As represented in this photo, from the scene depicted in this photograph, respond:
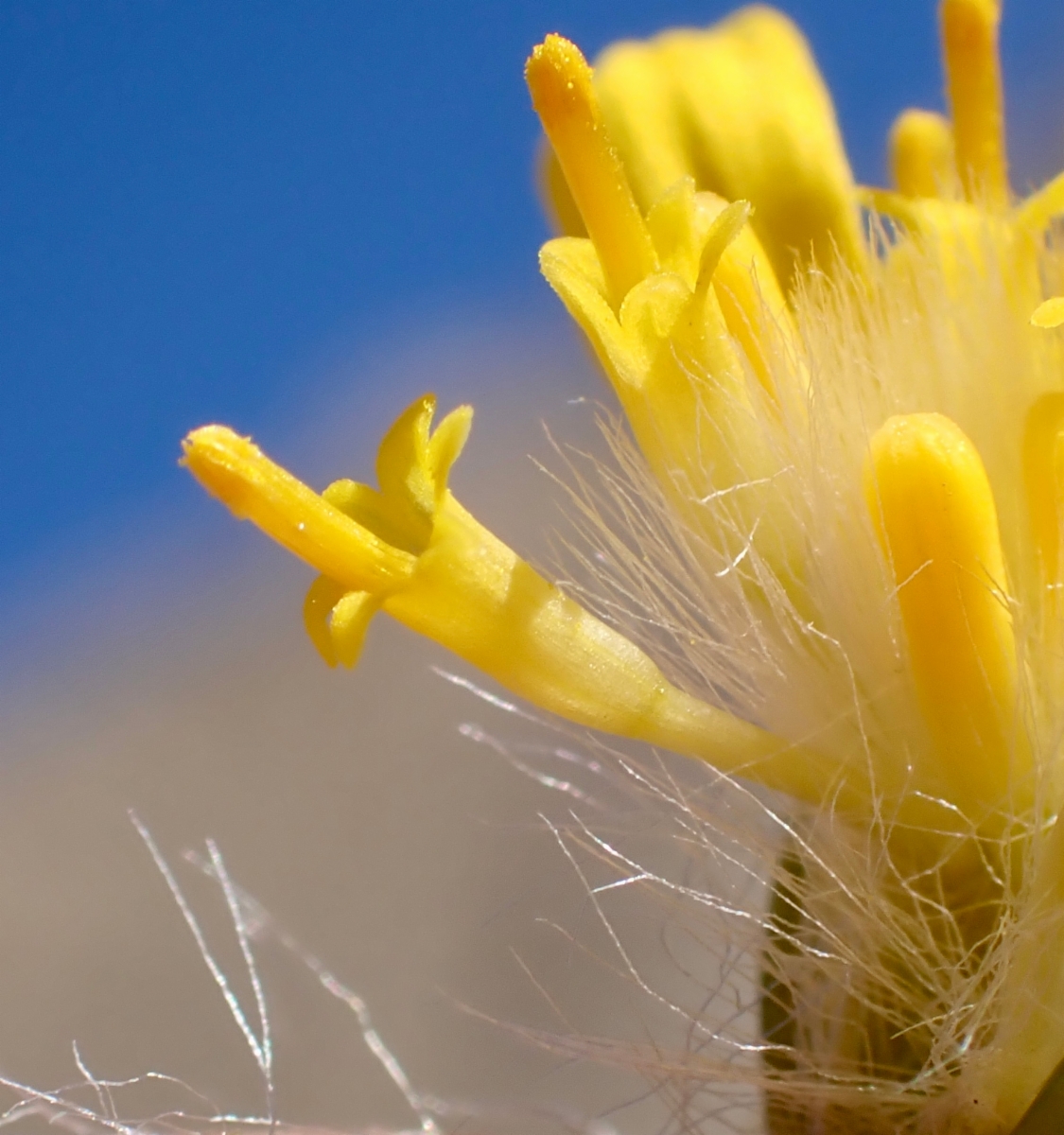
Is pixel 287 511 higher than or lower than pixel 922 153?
lower

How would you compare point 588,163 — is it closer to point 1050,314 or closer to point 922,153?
point 1050,314

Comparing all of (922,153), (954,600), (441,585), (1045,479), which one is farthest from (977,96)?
(441,585)

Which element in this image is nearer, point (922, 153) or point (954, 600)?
point (954, 600)

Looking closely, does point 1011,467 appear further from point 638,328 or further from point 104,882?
point 104,882

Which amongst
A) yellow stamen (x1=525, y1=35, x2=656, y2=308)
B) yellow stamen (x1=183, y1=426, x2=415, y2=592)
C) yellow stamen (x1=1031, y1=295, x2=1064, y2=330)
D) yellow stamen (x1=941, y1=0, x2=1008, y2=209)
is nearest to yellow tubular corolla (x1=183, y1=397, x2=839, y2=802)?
yellow stamen (x1=183, y1=426, x2=415, y2=592)

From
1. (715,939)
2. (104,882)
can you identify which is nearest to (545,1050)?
(715,939)

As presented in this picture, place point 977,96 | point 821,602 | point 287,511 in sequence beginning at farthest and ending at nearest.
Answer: point 977,96 → point 821,602 → point 287,511
